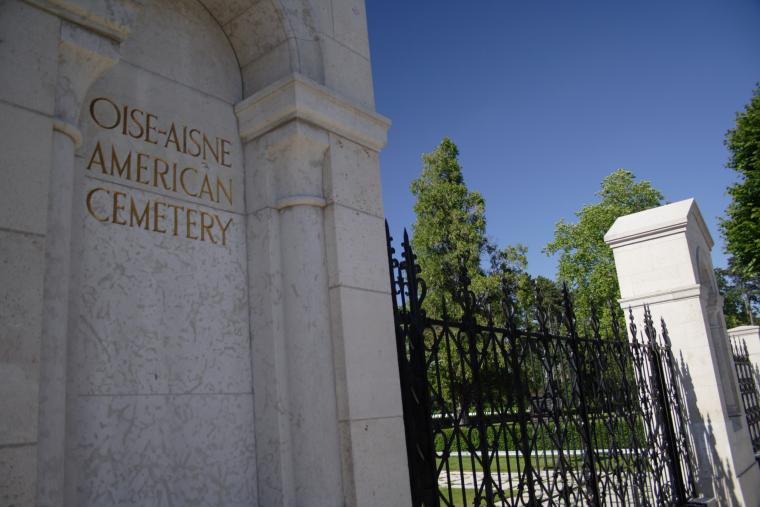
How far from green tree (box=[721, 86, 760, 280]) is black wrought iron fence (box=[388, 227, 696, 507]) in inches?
515

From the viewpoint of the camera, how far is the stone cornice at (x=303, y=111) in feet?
11.4

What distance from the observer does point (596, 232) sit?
94.3 ft

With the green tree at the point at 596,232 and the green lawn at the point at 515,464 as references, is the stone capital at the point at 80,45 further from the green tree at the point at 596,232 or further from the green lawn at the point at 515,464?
the green tree at the point at 596,232

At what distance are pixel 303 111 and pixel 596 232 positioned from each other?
27572 mm

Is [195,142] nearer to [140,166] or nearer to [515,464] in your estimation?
[140,166]

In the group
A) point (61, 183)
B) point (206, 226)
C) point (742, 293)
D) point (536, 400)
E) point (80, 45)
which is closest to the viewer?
point (61, 183)

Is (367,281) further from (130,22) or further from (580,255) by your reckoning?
(580,255)

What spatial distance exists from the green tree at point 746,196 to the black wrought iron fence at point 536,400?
42.9 ft

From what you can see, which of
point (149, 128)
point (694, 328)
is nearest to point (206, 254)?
point (149, 128)

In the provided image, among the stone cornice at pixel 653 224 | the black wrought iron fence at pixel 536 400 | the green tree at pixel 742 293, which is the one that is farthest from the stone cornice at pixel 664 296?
the green tree at pixel 742 293

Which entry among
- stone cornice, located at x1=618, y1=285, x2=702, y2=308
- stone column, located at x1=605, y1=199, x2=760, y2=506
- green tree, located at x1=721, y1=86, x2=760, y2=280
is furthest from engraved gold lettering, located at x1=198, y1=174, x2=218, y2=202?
green tree, located at x1=721, y1=86, x2=760, y2=280

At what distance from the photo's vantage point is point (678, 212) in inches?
327

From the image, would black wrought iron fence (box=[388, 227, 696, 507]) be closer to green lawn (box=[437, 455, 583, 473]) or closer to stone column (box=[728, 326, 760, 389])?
green lawn (box=[437, 455, 583, 473])

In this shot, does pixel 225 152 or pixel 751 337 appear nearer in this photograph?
pixel 225 152
